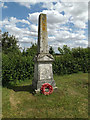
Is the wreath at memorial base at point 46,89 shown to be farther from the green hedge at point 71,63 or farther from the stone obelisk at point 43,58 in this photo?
the green hedge at point 71,63

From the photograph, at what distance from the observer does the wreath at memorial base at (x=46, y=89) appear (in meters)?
5.88

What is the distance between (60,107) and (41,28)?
4.70m

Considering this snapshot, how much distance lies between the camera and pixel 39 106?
4703 mm

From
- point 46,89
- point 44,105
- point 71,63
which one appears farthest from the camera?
point 71,63

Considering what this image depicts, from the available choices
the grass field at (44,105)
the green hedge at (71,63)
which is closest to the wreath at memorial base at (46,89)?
the grass field at (44,105)

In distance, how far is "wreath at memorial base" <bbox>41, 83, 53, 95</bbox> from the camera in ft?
19.3

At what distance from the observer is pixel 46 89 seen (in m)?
6.02

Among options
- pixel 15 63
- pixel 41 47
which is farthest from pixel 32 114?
pixel 15 63

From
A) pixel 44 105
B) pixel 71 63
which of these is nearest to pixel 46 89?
pixel 44 105

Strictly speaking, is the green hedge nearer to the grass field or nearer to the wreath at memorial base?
the wreath at memorial base

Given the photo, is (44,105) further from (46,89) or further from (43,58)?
(43,58)

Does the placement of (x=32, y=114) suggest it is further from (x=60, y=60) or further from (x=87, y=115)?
(x=60, y=60)

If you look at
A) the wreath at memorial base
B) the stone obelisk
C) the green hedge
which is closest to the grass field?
the wreath at memorial base

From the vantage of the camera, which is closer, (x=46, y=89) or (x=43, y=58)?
(x=46, y=89)
